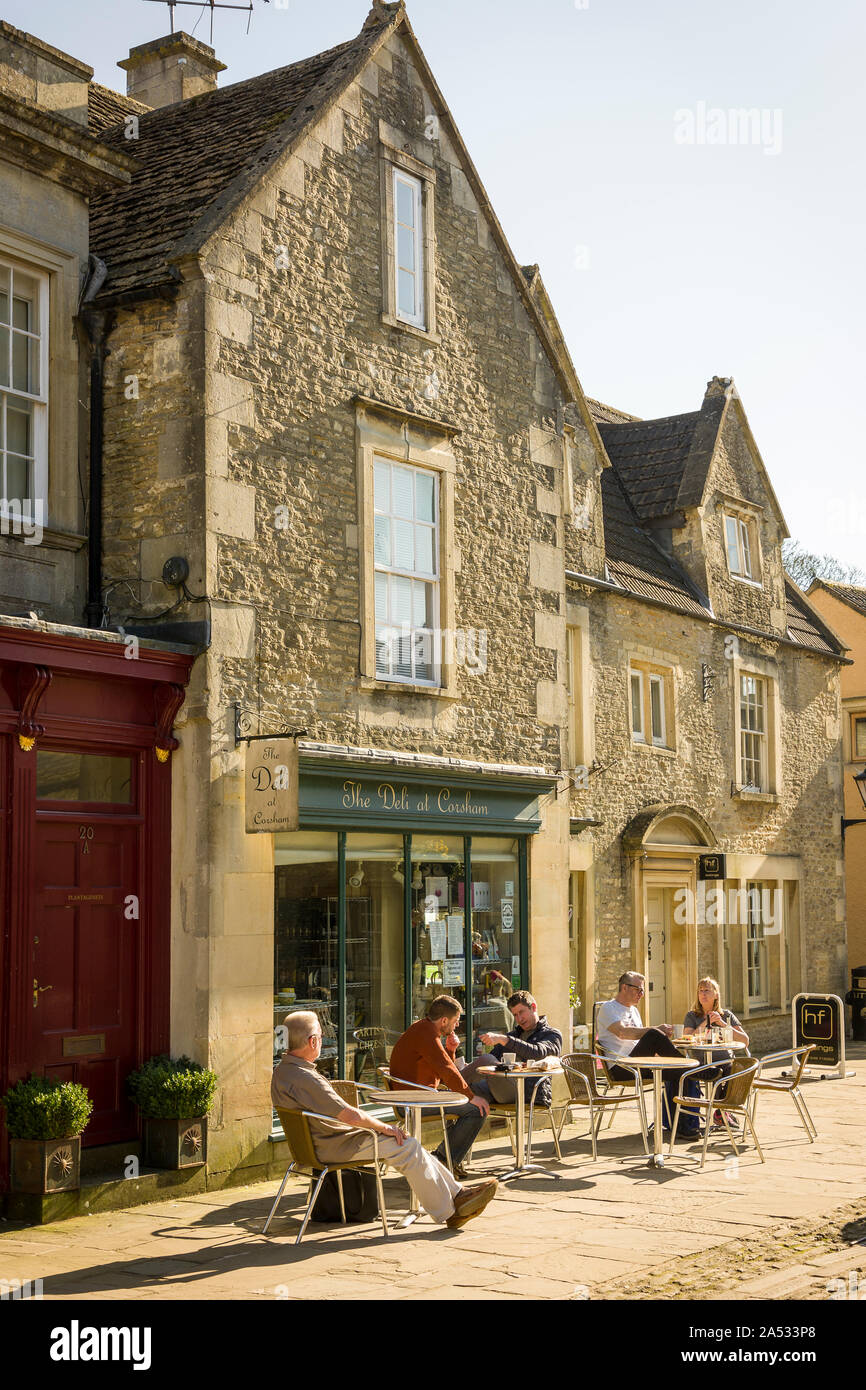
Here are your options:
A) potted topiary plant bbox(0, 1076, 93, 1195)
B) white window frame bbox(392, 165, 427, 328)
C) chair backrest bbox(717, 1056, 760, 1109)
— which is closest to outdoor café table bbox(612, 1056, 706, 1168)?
chair backrest bbox(717, 1056, 760, 1109)

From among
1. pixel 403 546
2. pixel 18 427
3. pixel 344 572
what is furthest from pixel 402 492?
pixel 18 427

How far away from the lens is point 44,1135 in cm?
929

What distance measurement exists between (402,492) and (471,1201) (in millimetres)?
6627

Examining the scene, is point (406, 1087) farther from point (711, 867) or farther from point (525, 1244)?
point (711, 867)

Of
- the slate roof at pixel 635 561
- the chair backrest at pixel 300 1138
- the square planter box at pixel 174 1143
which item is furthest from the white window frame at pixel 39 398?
the slate roof at pixel 635 561

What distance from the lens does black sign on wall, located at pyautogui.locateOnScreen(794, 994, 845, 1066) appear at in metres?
17.3

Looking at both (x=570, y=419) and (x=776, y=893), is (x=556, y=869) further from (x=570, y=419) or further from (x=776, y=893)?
(x=776, y=893)

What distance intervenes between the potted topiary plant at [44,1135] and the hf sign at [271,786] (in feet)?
7.73

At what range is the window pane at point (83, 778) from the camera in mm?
10320

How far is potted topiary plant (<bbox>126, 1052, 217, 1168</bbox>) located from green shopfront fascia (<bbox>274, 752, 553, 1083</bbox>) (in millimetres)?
1156

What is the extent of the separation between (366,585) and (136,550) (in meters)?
2.15

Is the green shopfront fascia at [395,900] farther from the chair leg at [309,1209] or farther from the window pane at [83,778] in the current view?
the chair leg at [309,1209]

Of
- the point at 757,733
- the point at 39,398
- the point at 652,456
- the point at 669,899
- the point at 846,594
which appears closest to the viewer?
the point at 39,398
